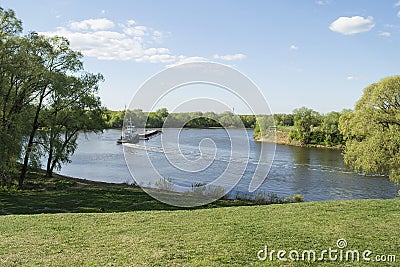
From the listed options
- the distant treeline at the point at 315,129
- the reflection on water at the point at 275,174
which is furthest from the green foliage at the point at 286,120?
the reflection on water at the point at 275,174

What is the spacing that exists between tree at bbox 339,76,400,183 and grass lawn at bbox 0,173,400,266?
8.54 metres

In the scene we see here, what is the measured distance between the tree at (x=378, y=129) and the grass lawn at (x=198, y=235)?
28.0 ft

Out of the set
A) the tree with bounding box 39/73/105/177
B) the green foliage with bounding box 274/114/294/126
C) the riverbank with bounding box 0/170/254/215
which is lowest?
the riverbank with bounding box 0/170/254/215

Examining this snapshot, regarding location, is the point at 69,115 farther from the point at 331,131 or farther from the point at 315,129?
the point at 315,129

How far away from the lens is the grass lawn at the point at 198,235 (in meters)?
6.89

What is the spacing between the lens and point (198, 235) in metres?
8.49

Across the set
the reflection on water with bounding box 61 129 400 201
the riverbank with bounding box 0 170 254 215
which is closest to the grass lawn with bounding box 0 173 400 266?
the riverbank with bounding box 0 170 254 215

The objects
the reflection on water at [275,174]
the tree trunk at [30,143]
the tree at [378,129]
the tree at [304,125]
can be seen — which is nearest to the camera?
the tree at [378,129]

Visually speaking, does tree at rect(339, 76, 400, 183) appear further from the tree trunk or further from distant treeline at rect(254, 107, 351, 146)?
distant treeline at rect(254, 107, 351, 146)

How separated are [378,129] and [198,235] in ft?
57.3

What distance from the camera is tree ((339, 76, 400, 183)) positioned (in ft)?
69.4

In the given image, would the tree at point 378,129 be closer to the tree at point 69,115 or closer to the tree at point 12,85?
the tree at point 69,115

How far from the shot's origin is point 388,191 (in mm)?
28281

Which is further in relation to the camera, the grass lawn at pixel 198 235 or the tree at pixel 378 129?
the tree at pixel 378 129
